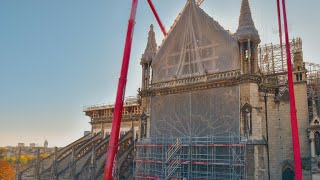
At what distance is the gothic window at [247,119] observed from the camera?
24562mm

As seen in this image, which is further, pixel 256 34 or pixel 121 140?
pixel 121 140

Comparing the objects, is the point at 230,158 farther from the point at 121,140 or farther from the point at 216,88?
the point at 121,140

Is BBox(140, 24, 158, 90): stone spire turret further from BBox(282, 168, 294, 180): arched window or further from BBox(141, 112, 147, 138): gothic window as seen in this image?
BBox(282, 168, 294, 180): arched window

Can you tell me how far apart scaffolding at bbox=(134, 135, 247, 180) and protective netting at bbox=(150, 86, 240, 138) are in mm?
726

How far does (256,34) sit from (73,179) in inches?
884

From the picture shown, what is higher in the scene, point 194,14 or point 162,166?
point 194,14

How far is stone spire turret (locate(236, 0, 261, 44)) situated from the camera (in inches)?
1027

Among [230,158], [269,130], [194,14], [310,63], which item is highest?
[194,14]

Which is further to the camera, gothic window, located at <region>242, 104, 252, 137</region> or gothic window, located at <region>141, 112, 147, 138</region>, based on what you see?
gothic window, located at <region>141, 112, 147, 138</region>

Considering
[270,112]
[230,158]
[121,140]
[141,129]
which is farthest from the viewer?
[121,140]

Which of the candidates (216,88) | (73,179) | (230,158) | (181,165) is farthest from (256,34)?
(73,179)

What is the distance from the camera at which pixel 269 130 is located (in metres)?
26.0

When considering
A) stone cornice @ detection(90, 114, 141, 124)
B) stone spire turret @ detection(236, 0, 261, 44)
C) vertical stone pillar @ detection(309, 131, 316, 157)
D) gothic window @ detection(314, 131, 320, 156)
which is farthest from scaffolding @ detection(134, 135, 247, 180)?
stone cornice @ detection(90, 114, 141, 124)

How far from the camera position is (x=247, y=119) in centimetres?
2478
